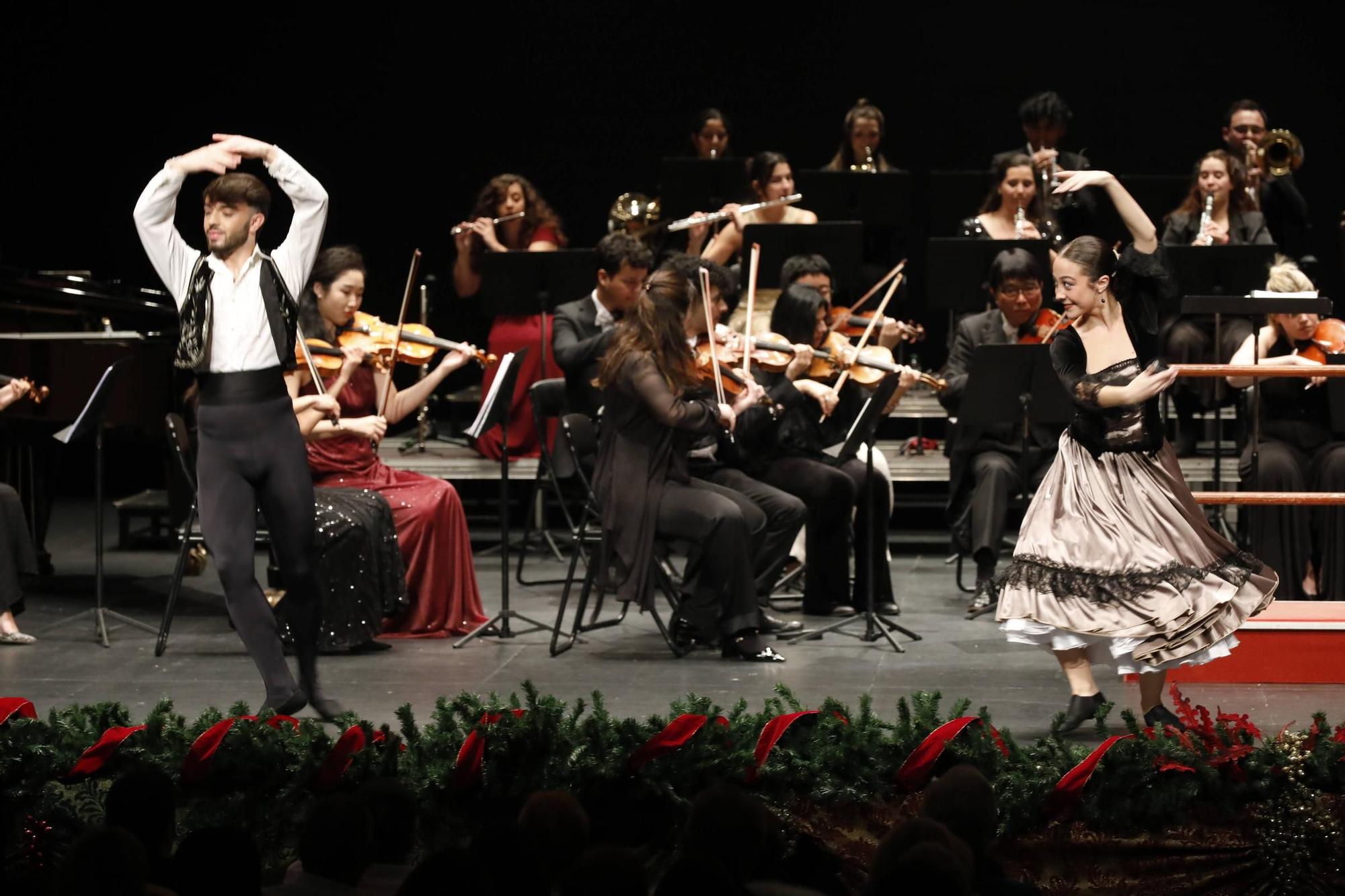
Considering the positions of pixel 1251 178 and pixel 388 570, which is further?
pixel 1251 178

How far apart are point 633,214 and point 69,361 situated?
3.27m

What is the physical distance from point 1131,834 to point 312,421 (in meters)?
3.26

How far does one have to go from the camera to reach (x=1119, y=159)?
954 centimetres

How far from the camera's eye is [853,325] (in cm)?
753

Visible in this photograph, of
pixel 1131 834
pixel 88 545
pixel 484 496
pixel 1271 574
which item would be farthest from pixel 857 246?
pixel 1131 834

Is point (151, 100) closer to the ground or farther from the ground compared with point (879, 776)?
farther from the ground

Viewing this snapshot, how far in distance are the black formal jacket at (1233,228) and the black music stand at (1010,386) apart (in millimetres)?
1761

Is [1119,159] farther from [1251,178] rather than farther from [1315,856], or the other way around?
[1315,856]

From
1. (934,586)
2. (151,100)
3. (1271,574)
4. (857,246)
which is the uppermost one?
(151,100)

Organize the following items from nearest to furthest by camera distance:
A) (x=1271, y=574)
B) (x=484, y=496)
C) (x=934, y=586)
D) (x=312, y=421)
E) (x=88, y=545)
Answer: (x=1271, y=574)
(x=312, y=421)
(x=934, y=586)
(x=88, y=545)
(x=484, y=496)

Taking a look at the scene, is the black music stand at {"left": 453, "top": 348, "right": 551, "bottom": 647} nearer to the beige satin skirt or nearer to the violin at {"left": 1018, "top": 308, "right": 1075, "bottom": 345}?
the beige satin skirt

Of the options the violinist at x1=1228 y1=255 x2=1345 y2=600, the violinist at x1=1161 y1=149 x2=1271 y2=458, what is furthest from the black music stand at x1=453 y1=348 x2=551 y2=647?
the violinist at x1=1161 y1=149 x2=1271 y2=458

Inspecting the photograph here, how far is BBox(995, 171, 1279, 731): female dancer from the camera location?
4.57m

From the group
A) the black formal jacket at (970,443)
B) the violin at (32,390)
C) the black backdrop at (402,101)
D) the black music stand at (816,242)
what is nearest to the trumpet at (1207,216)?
the black formal jacket at (970,443)
